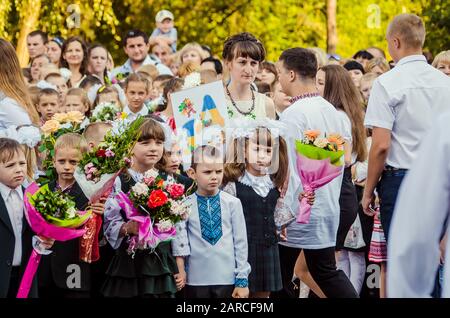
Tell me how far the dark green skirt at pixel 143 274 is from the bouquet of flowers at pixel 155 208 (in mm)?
154

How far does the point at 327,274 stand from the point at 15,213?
242 centimetres

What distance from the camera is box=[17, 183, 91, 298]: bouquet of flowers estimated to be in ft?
22.9

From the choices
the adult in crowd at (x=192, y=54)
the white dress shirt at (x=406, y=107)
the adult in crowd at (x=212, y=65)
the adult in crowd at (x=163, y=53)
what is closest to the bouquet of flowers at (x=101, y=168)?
the white dress shirt at (x=406, y=107)

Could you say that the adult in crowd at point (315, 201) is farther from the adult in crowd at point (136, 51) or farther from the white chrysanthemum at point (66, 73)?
the adult in crowd at point (136, 51)

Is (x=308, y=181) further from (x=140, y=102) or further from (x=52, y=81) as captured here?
(x=52, y=81)

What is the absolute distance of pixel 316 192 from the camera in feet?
26.5

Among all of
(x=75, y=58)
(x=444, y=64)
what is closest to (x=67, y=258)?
(x=444, y=64)

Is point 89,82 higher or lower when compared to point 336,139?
higher

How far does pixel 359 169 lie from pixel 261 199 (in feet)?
6.08

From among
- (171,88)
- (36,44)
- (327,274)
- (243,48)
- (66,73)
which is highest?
(36,44)

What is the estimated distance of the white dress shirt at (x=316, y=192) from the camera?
26.3 feet

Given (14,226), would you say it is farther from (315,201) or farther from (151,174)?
(315,201)
